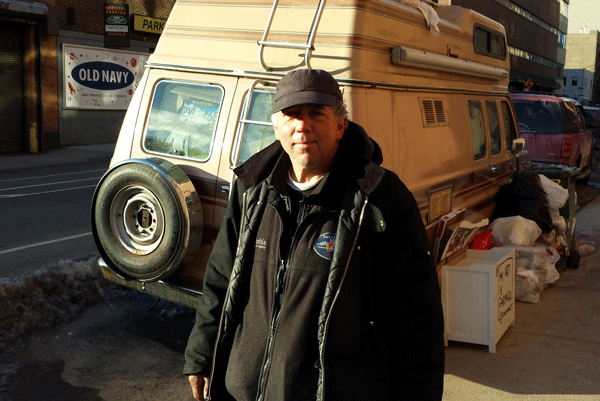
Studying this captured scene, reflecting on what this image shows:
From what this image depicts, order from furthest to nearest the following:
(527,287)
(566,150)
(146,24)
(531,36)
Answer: (531,36), (146,24), (566,150), (527,287)

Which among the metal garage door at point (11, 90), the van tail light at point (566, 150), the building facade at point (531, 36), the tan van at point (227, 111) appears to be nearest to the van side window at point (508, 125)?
the tan van at point (227, 111)

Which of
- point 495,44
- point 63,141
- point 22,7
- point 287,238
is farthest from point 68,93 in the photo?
point 287,238

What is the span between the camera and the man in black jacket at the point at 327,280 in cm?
224

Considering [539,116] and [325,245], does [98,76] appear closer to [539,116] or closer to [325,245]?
[539,116]

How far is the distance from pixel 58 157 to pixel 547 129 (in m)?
13.8

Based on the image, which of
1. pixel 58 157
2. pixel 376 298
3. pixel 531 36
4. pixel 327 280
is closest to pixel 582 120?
pixel 58 157

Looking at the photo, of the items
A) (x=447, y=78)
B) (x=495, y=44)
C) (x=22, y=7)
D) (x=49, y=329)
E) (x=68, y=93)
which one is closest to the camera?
(x=49, y=329)

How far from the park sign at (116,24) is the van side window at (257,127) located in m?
20.2

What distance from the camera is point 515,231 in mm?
6527

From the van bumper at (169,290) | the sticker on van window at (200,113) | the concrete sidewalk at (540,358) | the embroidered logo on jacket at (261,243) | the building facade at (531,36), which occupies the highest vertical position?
the building facade at (531,36)

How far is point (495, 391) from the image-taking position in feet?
14.7

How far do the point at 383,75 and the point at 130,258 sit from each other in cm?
220

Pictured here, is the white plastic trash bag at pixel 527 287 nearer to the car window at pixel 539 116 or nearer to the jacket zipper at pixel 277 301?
the jacket zipper at pixel 277 301

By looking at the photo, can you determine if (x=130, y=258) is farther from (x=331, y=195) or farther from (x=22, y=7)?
(x=22, y=7)
